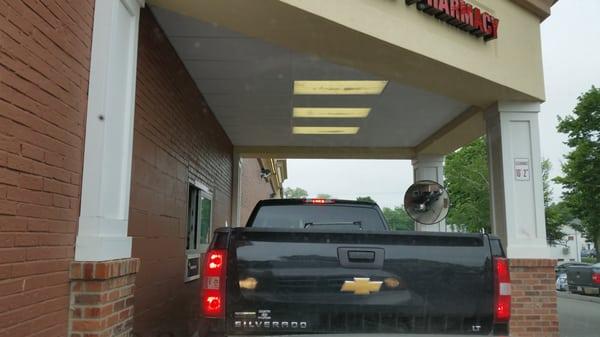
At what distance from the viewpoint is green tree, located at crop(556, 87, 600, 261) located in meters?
21.4

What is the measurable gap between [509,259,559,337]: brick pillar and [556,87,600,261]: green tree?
53.1 feet

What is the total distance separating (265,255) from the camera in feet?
11.5

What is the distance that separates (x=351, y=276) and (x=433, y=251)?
58 centimetres

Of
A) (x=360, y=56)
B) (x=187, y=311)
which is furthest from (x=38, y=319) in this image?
(x=187, y=311)

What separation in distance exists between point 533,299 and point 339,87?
4211mm

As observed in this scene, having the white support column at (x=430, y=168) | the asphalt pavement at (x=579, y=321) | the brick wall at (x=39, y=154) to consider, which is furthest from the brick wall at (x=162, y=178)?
the asphalt pavement at (x=579, y=321)

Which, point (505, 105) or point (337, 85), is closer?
point (505, 105)

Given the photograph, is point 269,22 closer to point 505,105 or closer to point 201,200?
point 505,105

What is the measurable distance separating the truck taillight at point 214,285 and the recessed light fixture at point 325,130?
28.0 feet

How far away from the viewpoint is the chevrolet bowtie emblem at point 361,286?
351cm

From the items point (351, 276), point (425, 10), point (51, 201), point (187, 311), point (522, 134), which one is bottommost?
point (187, 311)

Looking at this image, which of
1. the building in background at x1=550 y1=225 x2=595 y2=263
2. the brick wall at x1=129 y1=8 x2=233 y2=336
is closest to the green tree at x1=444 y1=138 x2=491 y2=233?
the brick wall at x1=129 y1=8 x2=233 y2=336

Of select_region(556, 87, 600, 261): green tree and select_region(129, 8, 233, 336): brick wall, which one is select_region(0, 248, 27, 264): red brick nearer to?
select_region(129, 8, 233, 336): brick wall

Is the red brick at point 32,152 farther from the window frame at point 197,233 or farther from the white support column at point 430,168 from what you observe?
the white support column at point 430,168
